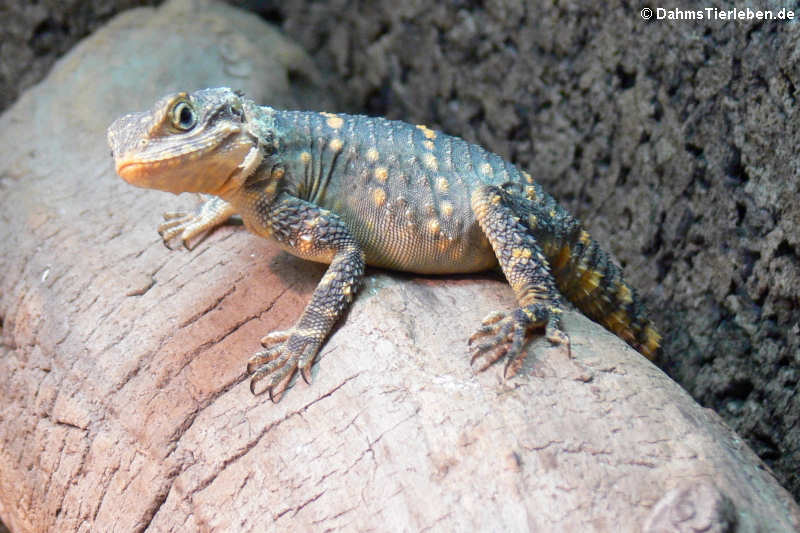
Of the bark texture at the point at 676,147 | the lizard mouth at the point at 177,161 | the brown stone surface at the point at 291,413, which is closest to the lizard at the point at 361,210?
the lizard mouth at the point at 177,161

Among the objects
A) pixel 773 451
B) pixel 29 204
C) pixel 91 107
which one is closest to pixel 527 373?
pixel 773 451

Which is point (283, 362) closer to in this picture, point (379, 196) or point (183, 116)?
point (379, 196)

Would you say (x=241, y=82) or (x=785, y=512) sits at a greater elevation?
(x=241, y=82)

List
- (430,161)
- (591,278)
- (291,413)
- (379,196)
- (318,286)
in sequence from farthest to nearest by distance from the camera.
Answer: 1. (591,278)
2. (430,161)
3. (379,196)
4. (318,286)
5. (291,413)

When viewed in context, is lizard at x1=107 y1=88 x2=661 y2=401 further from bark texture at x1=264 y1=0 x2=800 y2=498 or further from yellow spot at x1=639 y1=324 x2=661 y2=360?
bark texture at x1=264 y1=0 x2=800 y2=498

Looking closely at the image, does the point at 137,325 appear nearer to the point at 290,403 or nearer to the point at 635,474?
the point at 290,403

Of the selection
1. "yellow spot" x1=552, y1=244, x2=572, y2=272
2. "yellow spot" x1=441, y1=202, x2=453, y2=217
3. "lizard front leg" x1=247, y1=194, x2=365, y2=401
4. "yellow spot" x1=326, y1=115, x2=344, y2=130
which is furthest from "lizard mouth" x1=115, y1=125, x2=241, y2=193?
"yellow spot" x1=552, y1=244, x2=572, y2=272

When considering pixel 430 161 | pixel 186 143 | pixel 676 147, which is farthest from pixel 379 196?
pixel 676 147
